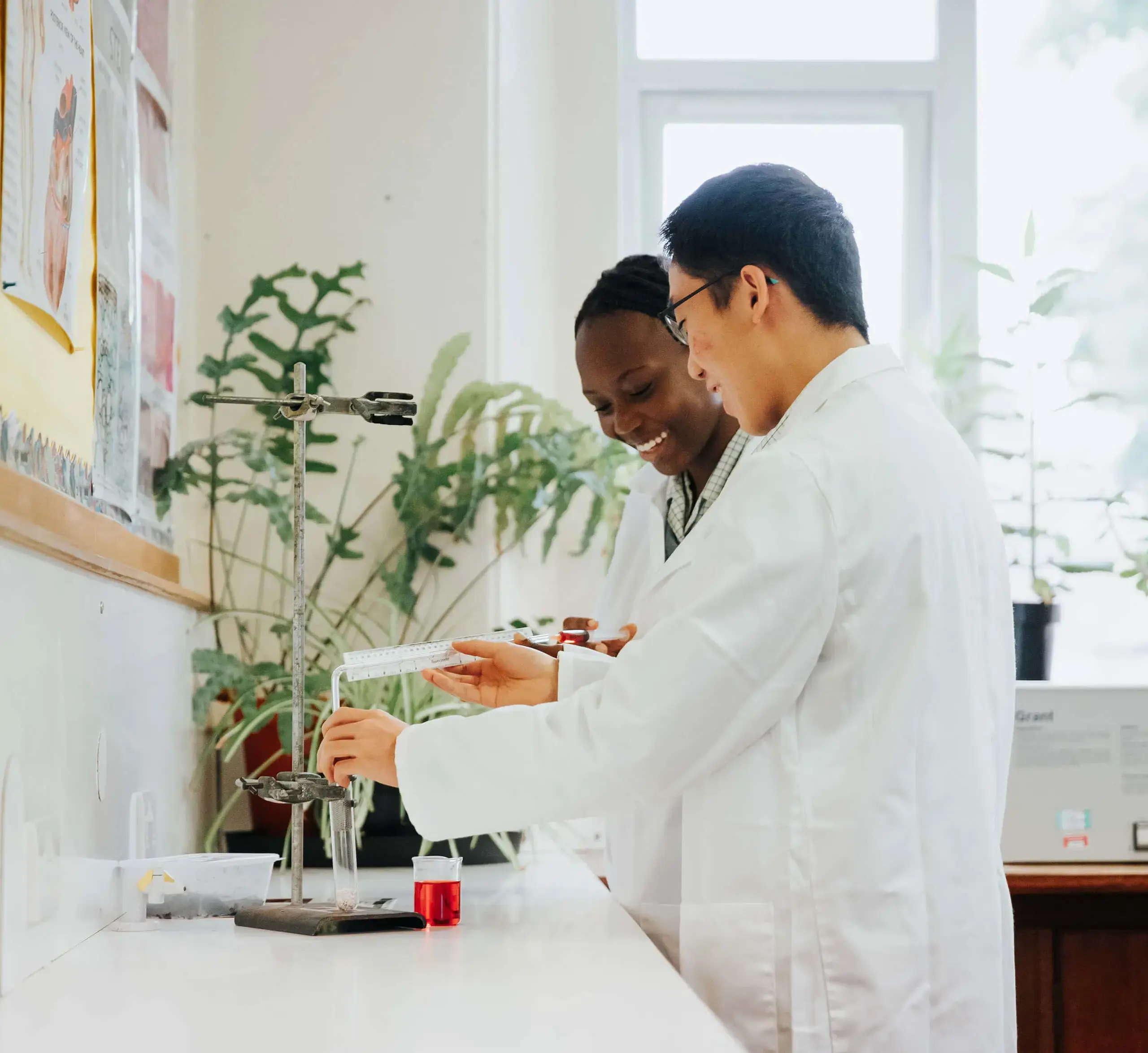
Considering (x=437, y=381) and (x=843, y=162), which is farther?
(x=843, y=162)

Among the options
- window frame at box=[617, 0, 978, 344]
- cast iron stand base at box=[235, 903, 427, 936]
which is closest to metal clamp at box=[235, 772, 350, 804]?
cast iron stand base at box=[235, 903, 427, 936]

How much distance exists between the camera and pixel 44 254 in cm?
121

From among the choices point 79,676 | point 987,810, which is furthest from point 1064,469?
point 79,676

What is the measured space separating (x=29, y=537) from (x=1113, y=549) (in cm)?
229

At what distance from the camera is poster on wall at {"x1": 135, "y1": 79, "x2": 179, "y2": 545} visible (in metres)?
1.68

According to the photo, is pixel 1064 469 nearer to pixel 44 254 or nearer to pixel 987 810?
pixel 987 810

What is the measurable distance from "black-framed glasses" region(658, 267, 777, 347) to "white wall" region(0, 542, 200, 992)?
2.09 feet

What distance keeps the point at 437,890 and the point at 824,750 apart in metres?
0.43

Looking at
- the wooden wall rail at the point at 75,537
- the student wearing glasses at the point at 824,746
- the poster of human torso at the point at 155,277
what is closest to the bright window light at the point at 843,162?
the poster of human torso at the point at 155,277

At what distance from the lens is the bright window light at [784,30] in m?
2.86

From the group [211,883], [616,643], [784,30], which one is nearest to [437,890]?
[211,883]

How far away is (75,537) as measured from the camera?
1.18 meters

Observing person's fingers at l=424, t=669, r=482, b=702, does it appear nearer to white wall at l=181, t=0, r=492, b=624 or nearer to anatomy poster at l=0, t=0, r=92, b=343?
anatomy poster at l=0, t=0, r=92, b=343

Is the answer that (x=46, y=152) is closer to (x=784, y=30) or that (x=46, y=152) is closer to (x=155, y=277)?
(x=155, y=277)
